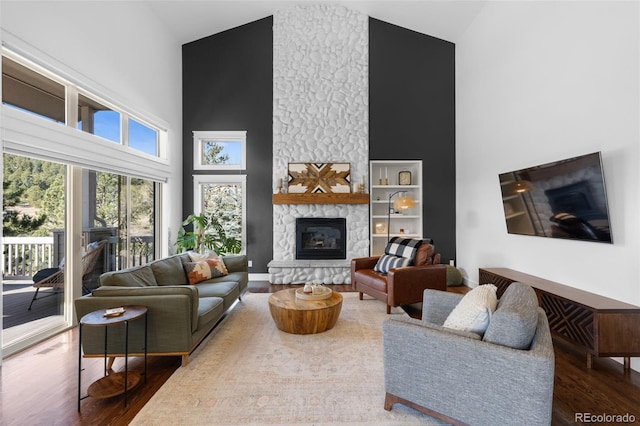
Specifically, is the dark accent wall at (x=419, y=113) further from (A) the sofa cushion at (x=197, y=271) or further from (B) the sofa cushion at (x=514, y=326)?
(B) the sofa cushion at (x=514, y=326)

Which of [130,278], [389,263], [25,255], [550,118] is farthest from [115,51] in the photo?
[550,118]

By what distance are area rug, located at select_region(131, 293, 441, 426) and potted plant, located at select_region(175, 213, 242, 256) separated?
241 centimetres

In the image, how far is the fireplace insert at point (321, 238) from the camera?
578 cm

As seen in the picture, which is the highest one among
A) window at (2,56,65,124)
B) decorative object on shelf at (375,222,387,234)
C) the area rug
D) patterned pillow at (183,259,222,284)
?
window at (2,56,65,124)

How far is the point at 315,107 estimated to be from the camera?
19.0 feet

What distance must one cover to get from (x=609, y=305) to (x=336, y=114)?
4784 millimetres

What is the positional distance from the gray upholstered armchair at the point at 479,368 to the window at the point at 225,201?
4.51 m

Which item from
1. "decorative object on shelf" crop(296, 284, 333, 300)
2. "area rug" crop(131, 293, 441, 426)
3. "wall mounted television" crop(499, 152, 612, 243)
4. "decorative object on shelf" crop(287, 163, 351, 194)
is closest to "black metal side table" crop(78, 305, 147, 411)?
Answer: "area rug" crop(131, 293, 441, 426)

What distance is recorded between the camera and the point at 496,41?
4512 mm

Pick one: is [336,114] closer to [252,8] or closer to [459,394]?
[252,8]

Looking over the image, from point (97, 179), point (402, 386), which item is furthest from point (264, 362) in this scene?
point (97, 179)

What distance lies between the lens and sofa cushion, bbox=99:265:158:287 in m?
2.60

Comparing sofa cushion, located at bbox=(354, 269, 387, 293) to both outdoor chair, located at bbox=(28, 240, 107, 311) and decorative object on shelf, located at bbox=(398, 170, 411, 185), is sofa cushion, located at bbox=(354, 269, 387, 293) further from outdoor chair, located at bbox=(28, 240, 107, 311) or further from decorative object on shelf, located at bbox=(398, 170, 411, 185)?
outdoor chair, located at bbox=(28, 240, 107, 311)

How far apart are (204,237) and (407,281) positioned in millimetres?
3835
